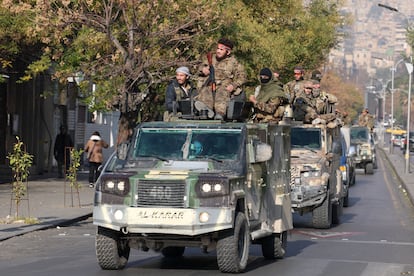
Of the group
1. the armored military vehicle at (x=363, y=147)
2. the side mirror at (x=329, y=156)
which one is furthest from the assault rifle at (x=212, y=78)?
the armored military vehicle at (x=363, y=147)

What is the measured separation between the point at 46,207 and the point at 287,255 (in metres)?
10.2

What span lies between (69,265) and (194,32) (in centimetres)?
1653

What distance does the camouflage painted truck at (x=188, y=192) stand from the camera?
47.9 feet

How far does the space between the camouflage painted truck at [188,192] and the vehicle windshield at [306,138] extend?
7.80m

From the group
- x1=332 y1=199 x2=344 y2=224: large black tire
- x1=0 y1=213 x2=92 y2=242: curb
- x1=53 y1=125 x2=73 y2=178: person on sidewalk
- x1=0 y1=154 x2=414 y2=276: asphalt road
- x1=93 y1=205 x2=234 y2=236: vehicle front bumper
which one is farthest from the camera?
x1=53 y1=125 x2=73 y2=178: person on sidewalk

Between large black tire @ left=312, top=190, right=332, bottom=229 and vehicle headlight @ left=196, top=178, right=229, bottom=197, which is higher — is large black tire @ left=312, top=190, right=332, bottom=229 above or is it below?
below

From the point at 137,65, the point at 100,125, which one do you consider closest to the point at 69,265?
the point at 137,65

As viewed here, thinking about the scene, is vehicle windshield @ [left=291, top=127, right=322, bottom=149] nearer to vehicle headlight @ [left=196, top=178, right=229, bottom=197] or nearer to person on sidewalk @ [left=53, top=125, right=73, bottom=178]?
vehicle headlight @ [left=196, top=178, right=229, bottom=197]

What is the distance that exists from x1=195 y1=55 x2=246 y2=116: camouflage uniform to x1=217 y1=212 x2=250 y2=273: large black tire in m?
2.69

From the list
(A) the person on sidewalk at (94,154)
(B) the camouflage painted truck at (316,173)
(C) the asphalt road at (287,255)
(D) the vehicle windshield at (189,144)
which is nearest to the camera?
(C) the asphalt road at (287,255)

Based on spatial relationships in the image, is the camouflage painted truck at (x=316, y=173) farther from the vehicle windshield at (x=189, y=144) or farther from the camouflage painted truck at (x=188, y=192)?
the vehicle windshield at (x=189, y=144)

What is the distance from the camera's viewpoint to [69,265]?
15898 mm

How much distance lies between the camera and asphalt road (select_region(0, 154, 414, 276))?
612 inches

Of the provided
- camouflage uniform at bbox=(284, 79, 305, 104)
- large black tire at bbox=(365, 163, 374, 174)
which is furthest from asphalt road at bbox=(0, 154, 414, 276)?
large black tire at bbox=(365, 163, 374, 174)
